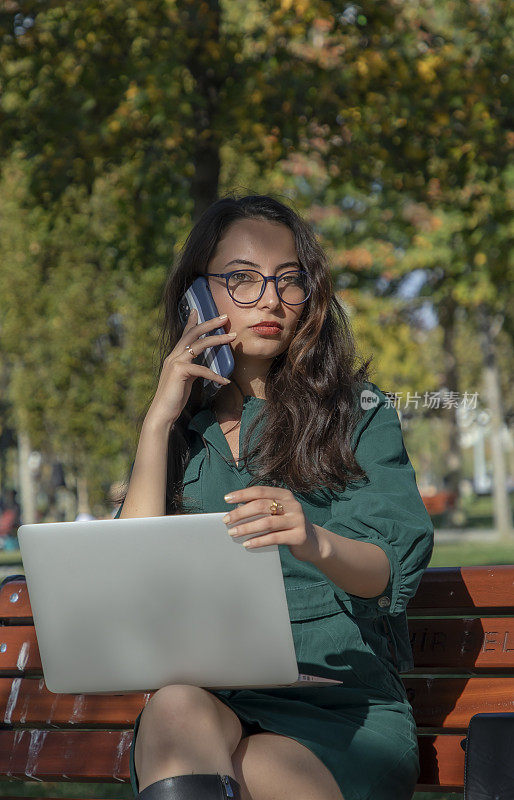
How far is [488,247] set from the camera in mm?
8516

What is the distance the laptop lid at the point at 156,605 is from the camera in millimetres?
2135

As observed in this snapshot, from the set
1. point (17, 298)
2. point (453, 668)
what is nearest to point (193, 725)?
point (453, 668)

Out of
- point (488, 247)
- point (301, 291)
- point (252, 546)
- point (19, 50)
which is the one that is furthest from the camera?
point (488, 247)

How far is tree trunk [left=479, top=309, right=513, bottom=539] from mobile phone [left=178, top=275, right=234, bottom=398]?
17.7 meters

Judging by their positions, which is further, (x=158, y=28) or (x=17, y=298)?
(x=17, y=298)

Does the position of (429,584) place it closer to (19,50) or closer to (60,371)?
(19,50)

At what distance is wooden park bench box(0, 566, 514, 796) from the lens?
2936mm

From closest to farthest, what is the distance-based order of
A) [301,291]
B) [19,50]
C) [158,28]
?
[301,291]
[158,28]
[19,50]

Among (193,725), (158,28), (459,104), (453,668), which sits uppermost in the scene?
(158,28)

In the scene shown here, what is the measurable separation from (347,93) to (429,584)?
506cm

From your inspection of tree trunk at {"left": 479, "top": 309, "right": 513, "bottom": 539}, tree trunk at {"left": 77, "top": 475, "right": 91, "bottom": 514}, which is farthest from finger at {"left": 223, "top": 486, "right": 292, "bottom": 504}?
tree trunk at {"left": 77, "top": 475, "right": 91, "bottom": 514}

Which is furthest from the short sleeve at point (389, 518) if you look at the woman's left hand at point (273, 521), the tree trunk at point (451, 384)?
the tree trunk at point (451, 384)

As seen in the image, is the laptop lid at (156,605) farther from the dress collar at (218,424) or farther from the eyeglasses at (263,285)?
the eyeglasses at (263,285)

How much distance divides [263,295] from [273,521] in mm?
945
